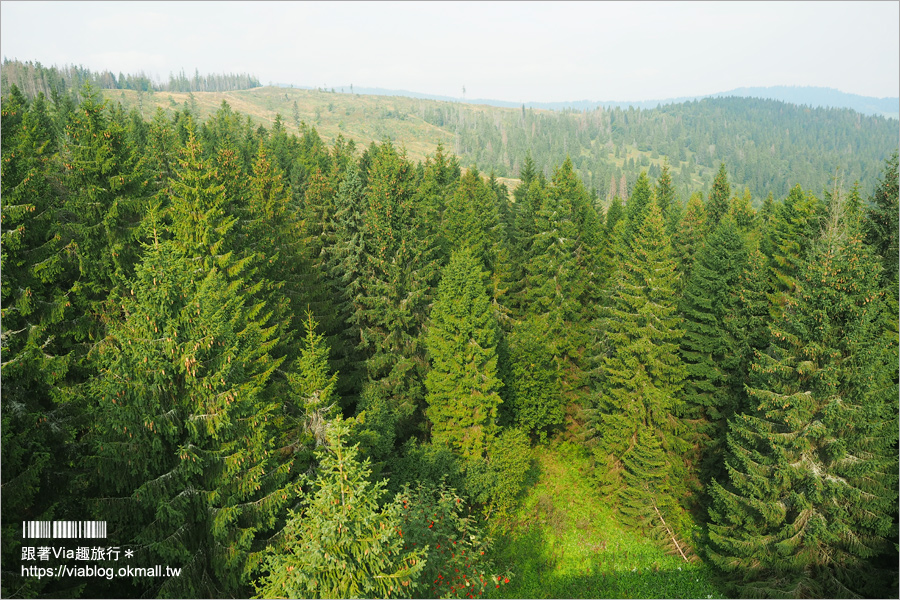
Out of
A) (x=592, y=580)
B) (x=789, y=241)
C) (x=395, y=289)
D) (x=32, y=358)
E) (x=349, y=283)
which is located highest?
(x=789, y=241)

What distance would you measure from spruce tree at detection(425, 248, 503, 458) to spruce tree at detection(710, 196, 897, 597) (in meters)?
11.9

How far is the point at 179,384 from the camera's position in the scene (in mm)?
13539

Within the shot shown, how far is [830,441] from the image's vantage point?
63.1 ft

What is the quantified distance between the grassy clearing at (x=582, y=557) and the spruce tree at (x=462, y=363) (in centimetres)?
560

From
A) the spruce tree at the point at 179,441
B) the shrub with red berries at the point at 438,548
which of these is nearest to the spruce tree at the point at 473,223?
the shrub with red berries at the point at 438,548

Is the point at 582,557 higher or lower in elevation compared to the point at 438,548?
lower

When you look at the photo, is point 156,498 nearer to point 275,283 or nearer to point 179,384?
point 179,384

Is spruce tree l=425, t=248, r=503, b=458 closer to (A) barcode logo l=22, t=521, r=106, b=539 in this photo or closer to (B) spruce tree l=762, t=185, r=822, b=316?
(A) barcode logo l=22, t=521, r=106, b=539

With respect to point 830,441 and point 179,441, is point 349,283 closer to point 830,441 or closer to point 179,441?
point 179,441

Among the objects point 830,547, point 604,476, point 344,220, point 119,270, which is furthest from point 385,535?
point 344,220

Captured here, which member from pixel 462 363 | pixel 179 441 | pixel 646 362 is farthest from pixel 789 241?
pixel 179 441

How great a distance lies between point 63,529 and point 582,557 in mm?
22637

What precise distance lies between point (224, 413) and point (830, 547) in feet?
72.7

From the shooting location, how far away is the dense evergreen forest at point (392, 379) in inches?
512
